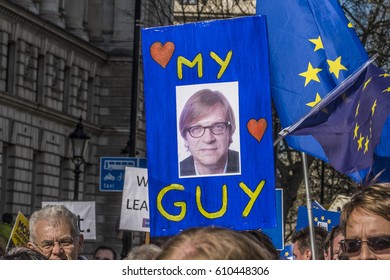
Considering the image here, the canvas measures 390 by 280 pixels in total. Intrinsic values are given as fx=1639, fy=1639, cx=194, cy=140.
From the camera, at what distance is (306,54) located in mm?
9461

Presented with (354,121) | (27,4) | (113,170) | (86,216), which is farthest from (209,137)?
(27,4)

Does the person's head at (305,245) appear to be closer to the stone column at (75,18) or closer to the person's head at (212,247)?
the person's head at (212,247)

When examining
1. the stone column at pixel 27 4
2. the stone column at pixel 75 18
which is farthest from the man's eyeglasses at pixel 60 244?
the stone column at pixel 75 18

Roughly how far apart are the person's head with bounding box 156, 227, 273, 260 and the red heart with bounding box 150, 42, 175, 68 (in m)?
4.71

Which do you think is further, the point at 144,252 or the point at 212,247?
the point at 144,252

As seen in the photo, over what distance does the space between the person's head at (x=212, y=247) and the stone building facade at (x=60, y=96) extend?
38.9 meters

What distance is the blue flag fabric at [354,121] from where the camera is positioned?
8.80 metres

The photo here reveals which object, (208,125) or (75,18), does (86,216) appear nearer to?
(208,125)

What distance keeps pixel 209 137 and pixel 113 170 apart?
1944 cm

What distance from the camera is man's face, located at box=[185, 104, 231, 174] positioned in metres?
8.24

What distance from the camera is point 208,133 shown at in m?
8.17

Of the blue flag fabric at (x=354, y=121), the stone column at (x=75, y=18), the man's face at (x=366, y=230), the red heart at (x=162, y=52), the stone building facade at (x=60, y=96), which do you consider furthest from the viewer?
the stone column at (x=75, y=18)

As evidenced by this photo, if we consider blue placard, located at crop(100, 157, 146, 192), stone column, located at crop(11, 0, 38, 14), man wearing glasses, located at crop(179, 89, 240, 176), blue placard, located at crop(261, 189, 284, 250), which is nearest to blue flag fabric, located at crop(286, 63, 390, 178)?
man wearing glasses, located at crop(179, 89, 240, 176)

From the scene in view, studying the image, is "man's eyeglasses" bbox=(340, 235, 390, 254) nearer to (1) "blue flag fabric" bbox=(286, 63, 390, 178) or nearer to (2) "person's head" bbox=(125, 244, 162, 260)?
(2) "person's head" bbox=(125, 244, 162, 260)
